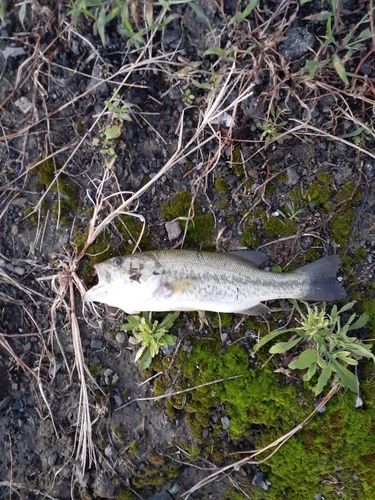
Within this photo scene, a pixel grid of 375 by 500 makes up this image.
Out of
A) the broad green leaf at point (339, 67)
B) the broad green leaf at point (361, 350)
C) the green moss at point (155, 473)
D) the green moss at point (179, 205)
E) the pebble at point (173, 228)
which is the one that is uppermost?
the broad green leaf at point (339, 67)

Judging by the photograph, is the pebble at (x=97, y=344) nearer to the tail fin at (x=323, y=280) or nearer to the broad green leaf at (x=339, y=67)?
the tail fin at (x=323, y=280)

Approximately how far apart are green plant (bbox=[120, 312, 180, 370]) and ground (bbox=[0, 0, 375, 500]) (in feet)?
0.55

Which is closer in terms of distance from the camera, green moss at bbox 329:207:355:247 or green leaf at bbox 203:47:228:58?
green leaf at bbox 203:47:228:58

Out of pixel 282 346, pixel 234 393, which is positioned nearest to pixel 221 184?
pixel 282 346

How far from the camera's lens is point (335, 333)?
3.55 meters

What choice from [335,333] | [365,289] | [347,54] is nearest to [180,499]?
[335,333]

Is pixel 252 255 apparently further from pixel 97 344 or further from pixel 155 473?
pixel 155 473

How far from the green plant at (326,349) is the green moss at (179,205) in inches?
56.9

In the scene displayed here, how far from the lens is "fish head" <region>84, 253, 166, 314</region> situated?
3.38 m

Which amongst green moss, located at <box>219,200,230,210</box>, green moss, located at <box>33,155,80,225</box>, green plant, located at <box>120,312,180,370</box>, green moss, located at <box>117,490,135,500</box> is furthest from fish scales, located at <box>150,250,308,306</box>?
green moss, located at <box>117,490,135,500</box>

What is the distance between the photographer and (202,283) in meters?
3.44

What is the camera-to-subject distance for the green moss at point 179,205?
3809 millimetres

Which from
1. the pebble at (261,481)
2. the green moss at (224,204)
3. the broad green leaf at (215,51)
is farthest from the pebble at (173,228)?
the pebble at (261,481)

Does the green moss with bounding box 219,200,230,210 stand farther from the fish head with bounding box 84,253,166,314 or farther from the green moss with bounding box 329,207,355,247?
the green moss with bounding box 329,207,355,247
